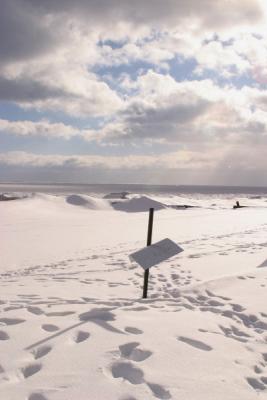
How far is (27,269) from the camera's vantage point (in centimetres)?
1110

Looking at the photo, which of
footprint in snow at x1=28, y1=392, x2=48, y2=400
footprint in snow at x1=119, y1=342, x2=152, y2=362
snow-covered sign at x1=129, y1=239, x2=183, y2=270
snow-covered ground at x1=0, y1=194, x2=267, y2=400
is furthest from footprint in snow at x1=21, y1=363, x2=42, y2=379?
snow-covered sign at x1=129, y1=239, x2=183, y2=270

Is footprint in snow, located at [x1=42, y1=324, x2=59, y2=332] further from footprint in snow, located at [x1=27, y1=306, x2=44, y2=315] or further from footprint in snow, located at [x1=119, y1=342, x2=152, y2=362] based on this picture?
footprint in snow, located at [x1=119, y1=342, x2=152, y2=362]

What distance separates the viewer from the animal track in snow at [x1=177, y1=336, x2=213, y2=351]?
4863 millimetres

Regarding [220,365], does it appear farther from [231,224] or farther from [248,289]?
[231,224]

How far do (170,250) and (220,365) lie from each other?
9.08 feet

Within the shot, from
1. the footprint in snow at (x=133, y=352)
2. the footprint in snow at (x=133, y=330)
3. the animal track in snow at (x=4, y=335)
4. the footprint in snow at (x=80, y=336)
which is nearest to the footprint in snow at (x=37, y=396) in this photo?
the footprint in snow at (x=133, y=352)

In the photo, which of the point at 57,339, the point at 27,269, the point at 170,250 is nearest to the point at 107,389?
the point at 57,339

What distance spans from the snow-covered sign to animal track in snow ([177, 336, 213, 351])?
1.91 meters

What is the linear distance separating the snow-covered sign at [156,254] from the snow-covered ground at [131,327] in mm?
735

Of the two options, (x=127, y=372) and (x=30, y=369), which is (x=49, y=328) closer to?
(x=30, y=369)

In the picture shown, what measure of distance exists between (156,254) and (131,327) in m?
1.84

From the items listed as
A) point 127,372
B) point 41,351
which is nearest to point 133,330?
point 127,372

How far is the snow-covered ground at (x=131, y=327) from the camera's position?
153 inches

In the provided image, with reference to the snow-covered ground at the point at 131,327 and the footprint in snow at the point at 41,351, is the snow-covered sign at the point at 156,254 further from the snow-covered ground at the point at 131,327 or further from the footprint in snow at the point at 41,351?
the footprint in snow at the point at 41,351
